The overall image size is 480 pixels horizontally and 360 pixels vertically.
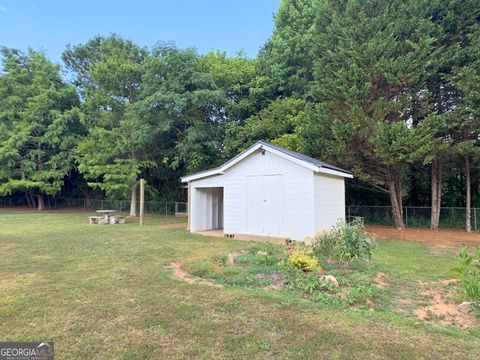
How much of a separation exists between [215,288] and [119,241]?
18.3 feet

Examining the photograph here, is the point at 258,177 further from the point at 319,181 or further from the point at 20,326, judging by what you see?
the point at 20,326

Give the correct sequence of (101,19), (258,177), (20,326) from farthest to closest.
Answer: (101,19) < (258,177) < (20,326)

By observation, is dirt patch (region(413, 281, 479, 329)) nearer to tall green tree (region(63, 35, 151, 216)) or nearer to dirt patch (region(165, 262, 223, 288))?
dirt patch (region(165, 262, 223, 288))

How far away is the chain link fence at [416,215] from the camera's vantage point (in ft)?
40.2

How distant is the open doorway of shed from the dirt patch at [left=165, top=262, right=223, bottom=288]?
5638 millimetres

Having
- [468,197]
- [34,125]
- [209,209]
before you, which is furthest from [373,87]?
[34,125]

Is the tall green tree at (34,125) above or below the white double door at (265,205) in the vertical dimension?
above

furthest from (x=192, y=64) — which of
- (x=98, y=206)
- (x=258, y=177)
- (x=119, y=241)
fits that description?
(x=98, y=206)

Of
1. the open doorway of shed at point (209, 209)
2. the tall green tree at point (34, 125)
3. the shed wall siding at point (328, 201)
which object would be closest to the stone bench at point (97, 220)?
the open doorway of shed at point (209, 209)

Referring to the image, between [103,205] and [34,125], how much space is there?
7.61 metres

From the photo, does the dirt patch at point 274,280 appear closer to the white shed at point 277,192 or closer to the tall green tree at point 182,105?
the white shed at point 277,192

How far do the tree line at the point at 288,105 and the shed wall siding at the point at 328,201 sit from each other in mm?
2259

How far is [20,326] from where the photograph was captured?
318 cm

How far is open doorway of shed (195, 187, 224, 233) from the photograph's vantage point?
11609mm
